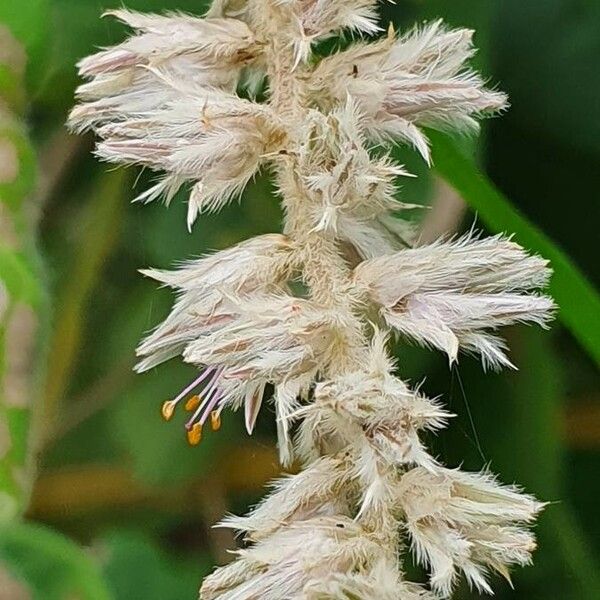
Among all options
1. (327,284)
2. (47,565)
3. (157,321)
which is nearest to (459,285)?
(327,284)

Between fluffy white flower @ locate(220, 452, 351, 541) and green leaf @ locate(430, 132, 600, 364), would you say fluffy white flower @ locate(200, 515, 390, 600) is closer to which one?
fluffy white flower @ locate(220, 452, 351, 541)

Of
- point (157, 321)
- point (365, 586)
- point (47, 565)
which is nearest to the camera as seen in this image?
point (365, 586)

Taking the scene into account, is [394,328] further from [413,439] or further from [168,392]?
[168,392]

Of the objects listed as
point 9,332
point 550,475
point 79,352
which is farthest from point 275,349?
point 79,352

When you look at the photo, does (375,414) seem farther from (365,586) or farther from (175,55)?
(175,55)

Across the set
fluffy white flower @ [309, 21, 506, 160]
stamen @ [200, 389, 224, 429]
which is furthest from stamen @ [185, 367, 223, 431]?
fluffy white flower @ [309, 21, 506, 160]

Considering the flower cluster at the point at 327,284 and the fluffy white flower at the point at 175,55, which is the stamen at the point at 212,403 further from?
the fluffy white flower at the point at 175,55
